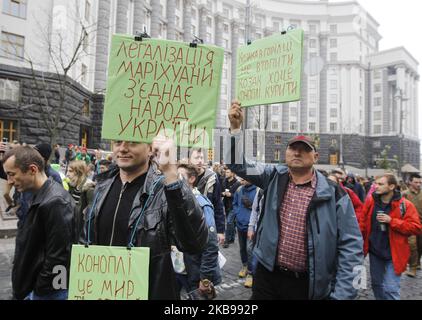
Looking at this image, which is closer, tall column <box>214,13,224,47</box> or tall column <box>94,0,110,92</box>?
tall column <box>94,0,110,92</box>

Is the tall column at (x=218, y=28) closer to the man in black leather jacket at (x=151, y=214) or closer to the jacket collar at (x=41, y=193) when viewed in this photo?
the jacket collar at (x=41, y=193)

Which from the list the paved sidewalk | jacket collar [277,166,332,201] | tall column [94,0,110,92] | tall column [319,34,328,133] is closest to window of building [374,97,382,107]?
tall column [319,34,328,133]

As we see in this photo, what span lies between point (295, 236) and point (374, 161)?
59.6 meters

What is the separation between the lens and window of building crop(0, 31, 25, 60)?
19.0 meters

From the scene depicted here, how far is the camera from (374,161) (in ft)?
183

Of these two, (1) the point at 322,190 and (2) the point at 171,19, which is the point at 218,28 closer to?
(2) the point at 171,19

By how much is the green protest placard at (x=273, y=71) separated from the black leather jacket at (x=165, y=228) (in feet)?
5.71

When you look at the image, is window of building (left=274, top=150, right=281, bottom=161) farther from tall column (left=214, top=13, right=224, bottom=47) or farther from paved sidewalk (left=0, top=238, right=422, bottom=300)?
paved sidewalk (left=0, top=238, right=422, bottom=300)

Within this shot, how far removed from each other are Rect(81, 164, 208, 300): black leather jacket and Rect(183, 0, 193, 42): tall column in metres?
43.7

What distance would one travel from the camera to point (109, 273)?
1938 millimetres

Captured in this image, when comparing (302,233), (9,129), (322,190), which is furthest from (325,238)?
(9,129)
